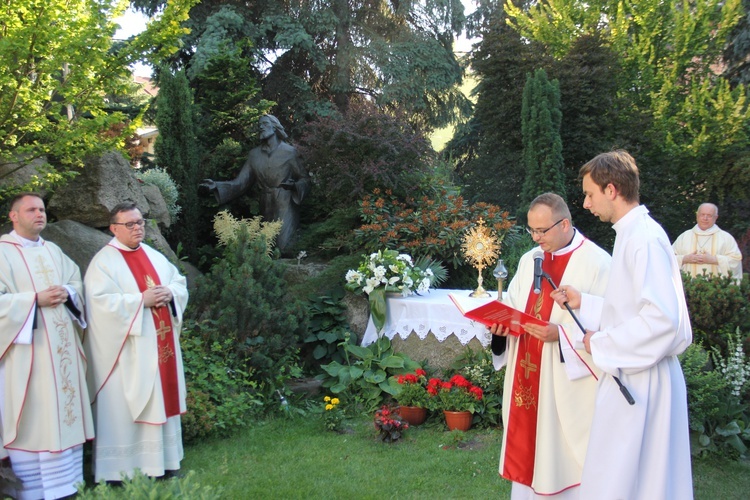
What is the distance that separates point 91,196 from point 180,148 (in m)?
2.66

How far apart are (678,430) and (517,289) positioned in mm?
1479

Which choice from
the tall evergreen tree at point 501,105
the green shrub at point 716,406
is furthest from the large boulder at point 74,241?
the tall evergreen tree at point 501,105

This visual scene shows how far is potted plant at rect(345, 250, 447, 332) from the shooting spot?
A: 724cm

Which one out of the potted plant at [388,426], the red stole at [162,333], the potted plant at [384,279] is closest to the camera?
the red stole at [162,333]

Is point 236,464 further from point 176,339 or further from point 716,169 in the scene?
point 716,169

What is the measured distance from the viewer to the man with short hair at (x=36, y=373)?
4.49m

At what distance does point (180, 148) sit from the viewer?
9781 millimetres

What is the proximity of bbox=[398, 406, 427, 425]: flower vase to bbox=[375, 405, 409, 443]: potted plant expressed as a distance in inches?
13.9

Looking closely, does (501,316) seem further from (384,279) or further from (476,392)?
(384,279)

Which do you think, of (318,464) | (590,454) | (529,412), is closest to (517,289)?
(529,412)

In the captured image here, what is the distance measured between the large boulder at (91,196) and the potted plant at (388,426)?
3776 millimetres

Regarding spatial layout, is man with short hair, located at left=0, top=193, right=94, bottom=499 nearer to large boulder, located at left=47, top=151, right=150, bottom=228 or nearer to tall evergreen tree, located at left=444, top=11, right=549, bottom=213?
large boulder, located at left=47, top=151, right=150, bottom=228

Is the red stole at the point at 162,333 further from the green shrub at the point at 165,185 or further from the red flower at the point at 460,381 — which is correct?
the green shrub at the point at 165,185

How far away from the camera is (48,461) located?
14.9 ft
